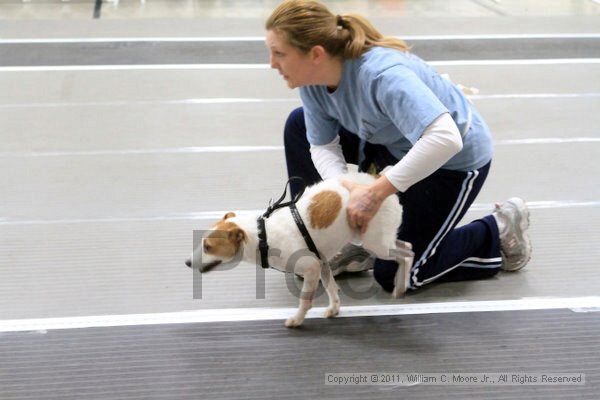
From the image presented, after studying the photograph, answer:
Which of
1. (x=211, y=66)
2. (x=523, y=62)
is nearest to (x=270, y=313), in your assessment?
(x=211, y=66)

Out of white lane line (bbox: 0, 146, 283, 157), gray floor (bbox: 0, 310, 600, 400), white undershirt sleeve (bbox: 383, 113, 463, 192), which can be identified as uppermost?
white undershirt sleeve (bbox: 383, 113, 463, 192)

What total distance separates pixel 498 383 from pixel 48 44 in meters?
3.79

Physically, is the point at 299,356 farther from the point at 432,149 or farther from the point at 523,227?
the point at 523,227

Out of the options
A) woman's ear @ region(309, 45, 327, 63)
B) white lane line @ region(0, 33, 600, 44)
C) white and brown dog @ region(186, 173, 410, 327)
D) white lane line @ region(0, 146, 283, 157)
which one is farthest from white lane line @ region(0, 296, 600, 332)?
white lane line @ region(0, 33, 600, 44)

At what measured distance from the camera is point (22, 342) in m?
1.88

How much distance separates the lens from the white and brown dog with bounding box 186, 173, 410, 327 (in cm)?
179

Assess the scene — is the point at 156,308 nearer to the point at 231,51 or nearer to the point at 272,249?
the point at 272,249

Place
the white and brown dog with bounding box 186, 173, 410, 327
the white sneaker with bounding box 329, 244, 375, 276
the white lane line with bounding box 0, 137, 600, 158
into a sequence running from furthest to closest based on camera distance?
the white lane line with bounding box 0, 137, 600, 158
the white sneaker with bounding box 329, 244, 375, 276
the white and brown dog with bounding box 186, 173, 410, 327

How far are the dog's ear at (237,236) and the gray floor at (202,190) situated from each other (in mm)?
291

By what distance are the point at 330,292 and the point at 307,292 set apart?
0.11 meters

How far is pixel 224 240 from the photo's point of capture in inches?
69.9

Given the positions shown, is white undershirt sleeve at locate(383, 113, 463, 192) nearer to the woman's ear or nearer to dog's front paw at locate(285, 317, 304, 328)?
the woman's ear

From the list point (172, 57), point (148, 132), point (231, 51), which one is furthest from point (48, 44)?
point (148, 132)

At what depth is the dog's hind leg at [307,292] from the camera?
6.10 ft
